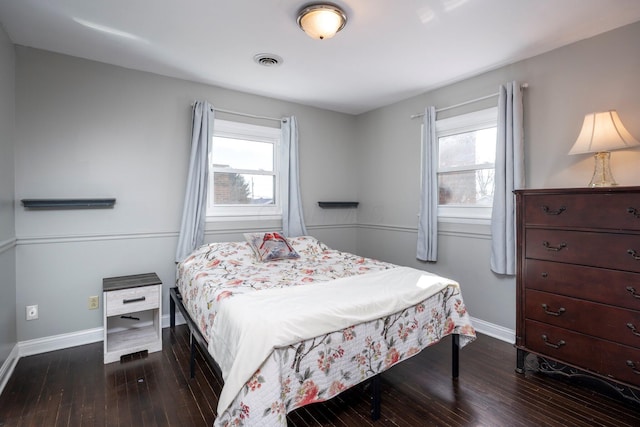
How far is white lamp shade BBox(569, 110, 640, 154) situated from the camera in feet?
6.64

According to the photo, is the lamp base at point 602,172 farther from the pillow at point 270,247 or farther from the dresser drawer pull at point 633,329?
the pillow at point 270,247

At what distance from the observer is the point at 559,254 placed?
2.07m

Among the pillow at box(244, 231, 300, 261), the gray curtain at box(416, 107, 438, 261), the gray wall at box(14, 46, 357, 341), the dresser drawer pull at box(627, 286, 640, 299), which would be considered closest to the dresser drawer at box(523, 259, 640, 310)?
the dresser drawer pull at box(627, 286, 640, 299)

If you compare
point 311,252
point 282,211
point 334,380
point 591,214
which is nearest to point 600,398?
point 591,214

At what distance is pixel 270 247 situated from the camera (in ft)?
9.74

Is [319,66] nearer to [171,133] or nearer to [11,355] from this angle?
[171,133]

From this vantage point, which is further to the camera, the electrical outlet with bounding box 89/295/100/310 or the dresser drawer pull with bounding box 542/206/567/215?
the electrical outlet with bounding box 89/295/100/310

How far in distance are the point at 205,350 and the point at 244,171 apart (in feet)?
6.74

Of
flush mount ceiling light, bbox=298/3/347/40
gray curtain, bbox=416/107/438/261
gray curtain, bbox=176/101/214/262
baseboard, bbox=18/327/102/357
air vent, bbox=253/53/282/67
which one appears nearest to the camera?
flush mount ceiling light, bbox=298/3/347/40

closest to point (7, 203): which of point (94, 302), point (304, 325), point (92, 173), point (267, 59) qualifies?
point (92, 173)

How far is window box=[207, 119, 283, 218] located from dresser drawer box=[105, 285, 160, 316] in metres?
1.01

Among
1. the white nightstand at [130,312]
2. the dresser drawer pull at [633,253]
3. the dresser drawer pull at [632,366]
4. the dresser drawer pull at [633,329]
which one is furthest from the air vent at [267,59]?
the dresser drawer pull at [632,366]

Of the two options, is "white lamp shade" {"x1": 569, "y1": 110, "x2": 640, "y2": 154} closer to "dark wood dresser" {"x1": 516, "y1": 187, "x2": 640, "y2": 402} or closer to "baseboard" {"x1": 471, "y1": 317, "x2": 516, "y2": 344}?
"dark wood dresser" {"x1": 516, "y1": 187, "x2": 640, "y2": 402}

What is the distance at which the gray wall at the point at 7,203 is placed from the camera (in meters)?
2.13
